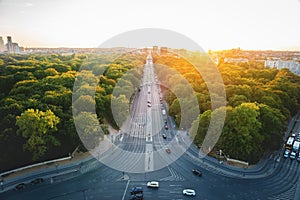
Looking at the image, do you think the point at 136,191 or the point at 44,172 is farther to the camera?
the point at 44,172

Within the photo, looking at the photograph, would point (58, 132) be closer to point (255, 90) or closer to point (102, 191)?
point (102, 191)

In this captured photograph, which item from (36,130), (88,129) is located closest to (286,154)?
(88,129)

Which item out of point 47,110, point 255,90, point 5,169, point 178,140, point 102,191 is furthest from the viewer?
point 255,90

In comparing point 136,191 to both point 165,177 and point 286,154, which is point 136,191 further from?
point 286,154

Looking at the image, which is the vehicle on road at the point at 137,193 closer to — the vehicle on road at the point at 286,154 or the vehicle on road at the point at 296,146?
the vehicle on road at the point at 286,154

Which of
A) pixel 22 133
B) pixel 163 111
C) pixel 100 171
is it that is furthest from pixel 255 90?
pixel 22 133

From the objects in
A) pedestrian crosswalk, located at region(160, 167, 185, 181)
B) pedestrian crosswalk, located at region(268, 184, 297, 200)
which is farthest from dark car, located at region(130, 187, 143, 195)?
pedestrian crosswalk, located at region(268, 184, 297, 200)

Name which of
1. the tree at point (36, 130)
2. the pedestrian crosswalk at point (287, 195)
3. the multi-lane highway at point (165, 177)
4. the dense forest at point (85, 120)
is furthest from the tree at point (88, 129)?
the pedestrian crosswalk at point (287, 195)
